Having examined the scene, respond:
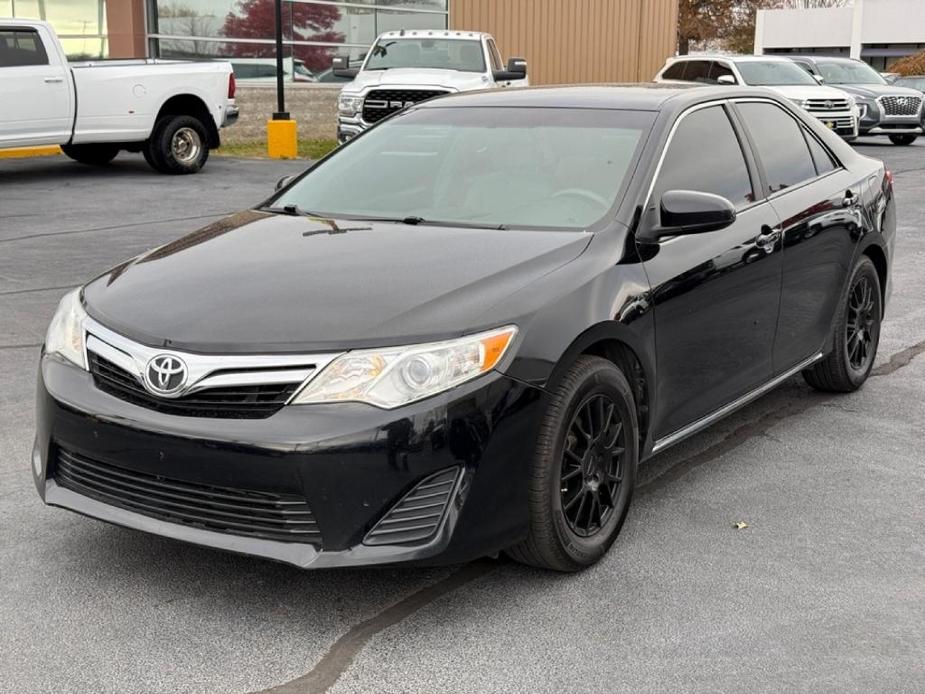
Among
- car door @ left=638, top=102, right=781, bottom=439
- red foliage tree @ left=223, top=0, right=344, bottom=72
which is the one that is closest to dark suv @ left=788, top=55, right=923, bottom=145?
red foliage tree @ left=223, top=0, right=344, bottom=72

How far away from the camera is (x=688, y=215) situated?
4.36 meters

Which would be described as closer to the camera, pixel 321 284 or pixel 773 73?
pixel 321 284

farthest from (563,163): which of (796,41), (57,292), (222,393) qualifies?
(796,41)

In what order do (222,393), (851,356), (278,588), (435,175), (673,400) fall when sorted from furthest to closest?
1. (851,356)
2. (435,175)
3. (673,400)
4. (278,588)
5. (222,393)

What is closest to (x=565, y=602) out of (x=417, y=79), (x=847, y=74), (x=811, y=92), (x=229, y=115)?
(x=417, y=79)

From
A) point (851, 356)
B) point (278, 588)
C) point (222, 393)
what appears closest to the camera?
point (222, 393)

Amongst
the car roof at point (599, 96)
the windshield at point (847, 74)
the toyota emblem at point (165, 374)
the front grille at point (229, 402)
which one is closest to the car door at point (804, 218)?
the car roof at point (599, 96)

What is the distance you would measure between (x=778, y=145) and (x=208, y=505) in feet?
10.7

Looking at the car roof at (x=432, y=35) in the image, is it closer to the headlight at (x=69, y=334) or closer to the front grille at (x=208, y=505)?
the headlight at (x=69, y=334)

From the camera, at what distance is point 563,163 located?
4.75m

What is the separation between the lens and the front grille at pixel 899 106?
80.8ft

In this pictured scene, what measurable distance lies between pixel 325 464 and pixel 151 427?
1.76ft

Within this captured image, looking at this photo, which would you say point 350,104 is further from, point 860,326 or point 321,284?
point 321,284

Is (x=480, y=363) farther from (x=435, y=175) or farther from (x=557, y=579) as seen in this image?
(x=435, y=175)
